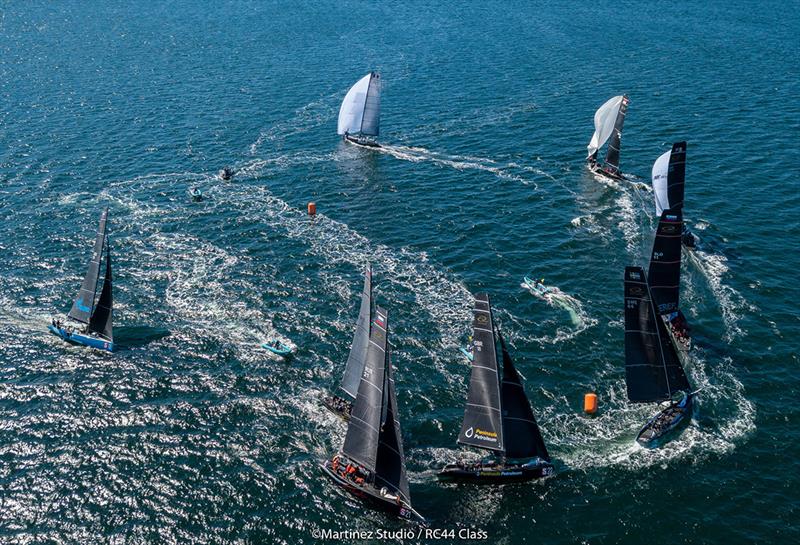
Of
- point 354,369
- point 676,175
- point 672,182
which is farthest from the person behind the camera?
point 672,182

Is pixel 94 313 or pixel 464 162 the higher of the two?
pixel 464 162

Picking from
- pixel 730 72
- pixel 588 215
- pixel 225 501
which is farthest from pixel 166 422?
pixel 730 72

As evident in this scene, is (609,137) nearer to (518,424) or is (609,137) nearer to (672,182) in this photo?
(672,182)

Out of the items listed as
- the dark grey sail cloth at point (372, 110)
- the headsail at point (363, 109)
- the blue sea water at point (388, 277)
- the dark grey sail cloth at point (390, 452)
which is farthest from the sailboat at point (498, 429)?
the headsail at point (363, 109)

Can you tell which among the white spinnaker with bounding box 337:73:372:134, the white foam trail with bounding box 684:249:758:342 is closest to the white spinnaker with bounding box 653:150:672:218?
the white foam trail with bounding box 684:249:758:342

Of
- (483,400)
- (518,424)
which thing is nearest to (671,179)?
(518,424)

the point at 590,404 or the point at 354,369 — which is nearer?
the point at 590,404

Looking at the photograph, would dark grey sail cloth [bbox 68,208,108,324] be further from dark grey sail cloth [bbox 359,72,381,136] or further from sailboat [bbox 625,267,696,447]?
dark grey sail cloth [bbox 359,72,381,136]

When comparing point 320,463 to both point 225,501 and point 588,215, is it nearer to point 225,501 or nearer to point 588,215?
point 225,501
